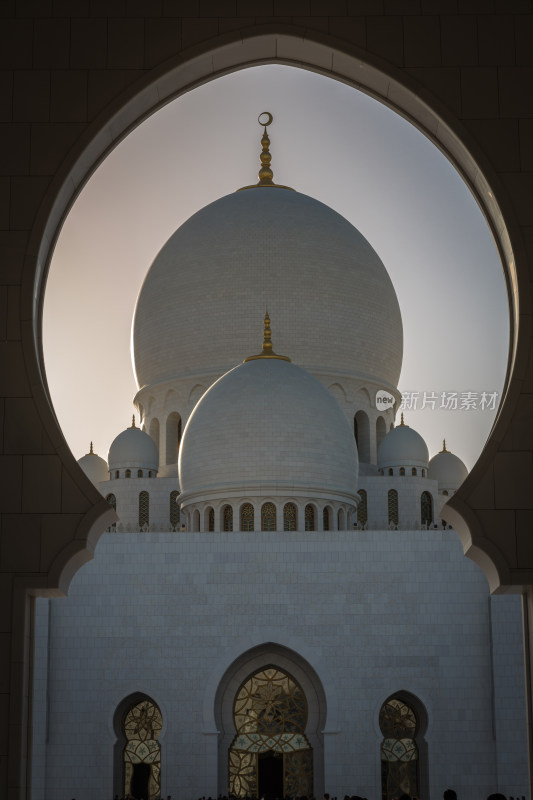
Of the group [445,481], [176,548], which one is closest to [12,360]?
[176,548]

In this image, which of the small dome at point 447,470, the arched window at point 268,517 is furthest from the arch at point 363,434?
the arched window at point 268,517

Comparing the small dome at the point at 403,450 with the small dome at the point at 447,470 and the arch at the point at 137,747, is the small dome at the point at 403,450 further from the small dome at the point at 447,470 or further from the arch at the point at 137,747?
the arch at the point at 137,747

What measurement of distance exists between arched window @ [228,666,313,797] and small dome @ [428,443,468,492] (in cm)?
1067

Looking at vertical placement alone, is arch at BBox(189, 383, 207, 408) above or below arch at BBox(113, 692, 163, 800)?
above

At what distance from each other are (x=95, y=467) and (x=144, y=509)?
2.68 meters

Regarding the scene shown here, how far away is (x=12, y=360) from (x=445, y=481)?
2445 cm

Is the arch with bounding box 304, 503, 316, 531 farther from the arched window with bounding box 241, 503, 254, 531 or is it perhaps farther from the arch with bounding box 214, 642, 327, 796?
the arch with bounding box 214, 642, 327, 796

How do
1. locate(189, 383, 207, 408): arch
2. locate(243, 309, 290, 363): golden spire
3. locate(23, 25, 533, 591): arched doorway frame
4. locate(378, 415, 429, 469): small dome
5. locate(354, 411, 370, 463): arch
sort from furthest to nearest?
locate(354, 411, 370, 463): arch
locate(189, 383, 207, 408): arch
locate(378, 415, 429, 469): small dome
locate(243, 309, 290, 363): golden spire
locate(23, 25, 533, 591): arched doorway frame

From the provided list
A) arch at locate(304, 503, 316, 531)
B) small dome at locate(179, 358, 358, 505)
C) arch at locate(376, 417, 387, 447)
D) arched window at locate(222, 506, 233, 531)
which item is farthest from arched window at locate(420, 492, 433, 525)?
arched window at locate(222, 506, 233, 531)

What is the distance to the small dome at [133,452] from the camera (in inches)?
1114

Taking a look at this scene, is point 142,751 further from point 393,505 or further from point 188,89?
point 188,89

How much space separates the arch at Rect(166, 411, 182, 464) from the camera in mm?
29547

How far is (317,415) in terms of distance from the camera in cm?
2431

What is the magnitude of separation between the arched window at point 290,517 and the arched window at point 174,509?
4526 mm
